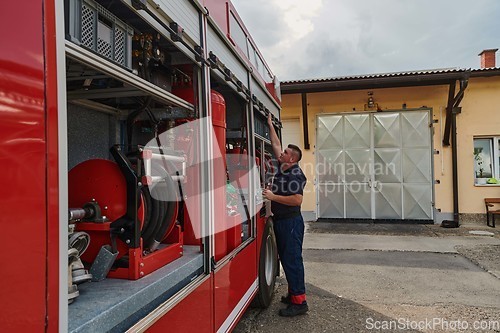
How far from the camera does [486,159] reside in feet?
34.8

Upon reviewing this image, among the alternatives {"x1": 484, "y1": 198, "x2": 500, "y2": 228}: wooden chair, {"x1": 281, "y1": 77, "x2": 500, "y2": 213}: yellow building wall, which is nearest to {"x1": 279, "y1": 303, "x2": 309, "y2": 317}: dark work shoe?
{"x1": 281, "y1": 77, "x2": 500, "y2": 213}: yellow building wall

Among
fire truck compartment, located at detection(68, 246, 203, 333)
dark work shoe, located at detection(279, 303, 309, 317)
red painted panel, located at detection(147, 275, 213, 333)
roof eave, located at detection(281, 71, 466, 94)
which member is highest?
roof eave, located at detection(281, 71, 466, 94)

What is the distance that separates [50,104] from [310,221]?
34.2 ft

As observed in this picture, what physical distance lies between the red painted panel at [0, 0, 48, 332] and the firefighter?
311cm

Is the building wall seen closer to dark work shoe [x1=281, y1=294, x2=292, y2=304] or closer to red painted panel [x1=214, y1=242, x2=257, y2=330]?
dark work shoe [x1=281, y1=294, x2=292, y2=304]

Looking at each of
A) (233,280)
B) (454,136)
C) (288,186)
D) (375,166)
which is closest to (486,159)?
(454,136)

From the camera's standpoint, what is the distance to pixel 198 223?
2.62m

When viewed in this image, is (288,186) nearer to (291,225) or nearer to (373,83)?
(291,225)

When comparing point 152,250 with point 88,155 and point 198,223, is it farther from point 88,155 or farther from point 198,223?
point 88,155

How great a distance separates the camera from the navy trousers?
4.18 m

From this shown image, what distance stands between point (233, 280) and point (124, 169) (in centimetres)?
151

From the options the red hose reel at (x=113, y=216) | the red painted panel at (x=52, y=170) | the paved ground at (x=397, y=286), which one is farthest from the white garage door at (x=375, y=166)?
the red painted panel at (x=52, y=170)

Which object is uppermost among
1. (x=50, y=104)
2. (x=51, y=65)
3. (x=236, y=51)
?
(x=236, y=51)

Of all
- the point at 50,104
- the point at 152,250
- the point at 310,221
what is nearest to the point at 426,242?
the point at 310,221
